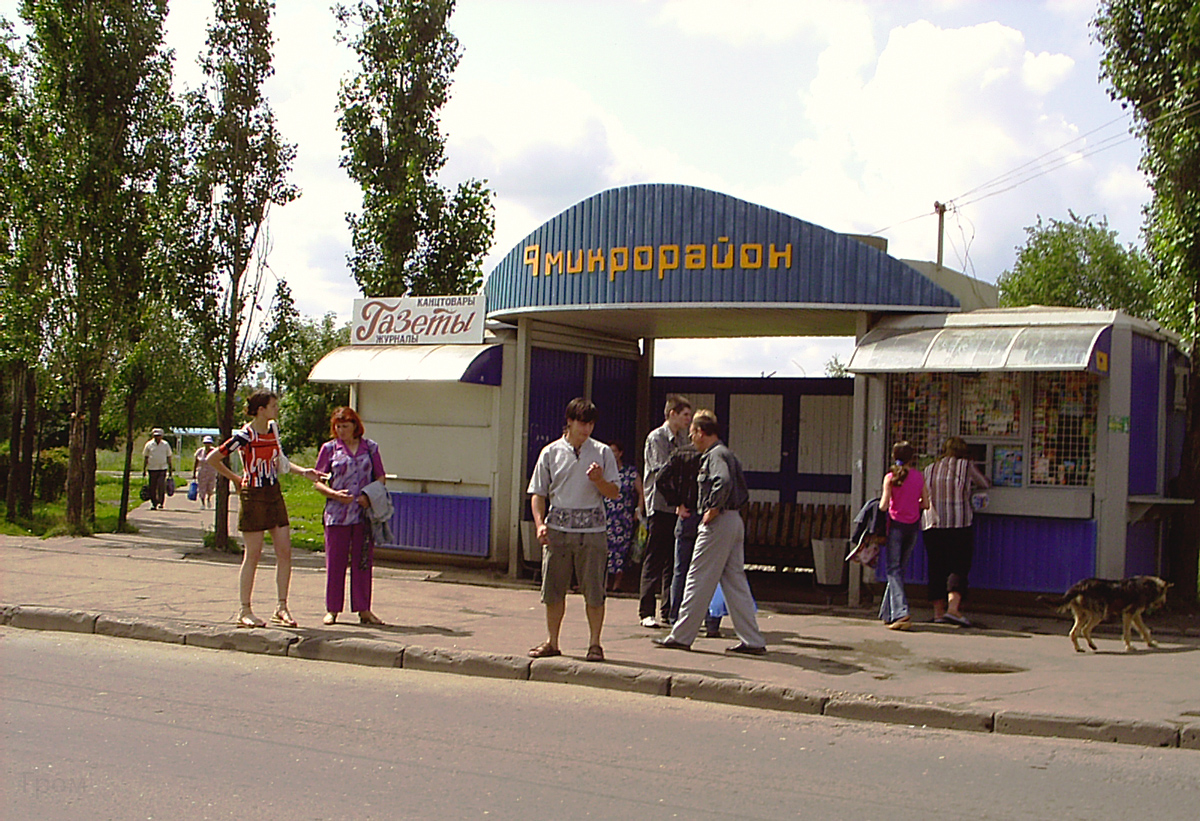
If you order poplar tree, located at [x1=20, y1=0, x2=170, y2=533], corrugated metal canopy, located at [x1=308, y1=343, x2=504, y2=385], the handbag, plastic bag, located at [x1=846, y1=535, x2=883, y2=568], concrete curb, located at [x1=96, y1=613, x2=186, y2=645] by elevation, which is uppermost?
poplar tree, located at [x1=20, y1=0, x2=170, y2=533]

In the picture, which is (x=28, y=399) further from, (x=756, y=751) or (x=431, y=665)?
(x=756, y=751)

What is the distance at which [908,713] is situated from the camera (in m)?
7.30

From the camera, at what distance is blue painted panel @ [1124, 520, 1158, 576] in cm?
1153

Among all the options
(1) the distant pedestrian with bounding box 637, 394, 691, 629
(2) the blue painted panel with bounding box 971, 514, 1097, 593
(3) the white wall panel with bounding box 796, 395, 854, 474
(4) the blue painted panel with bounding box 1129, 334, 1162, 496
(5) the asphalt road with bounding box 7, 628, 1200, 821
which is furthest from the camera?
(3) the white wall panel with bounding box 796, 395, 854, 474

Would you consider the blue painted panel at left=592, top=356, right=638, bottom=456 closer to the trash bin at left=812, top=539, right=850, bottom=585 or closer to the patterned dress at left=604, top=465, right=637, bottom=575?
the patterned dress at left=604, top=465, right=637, bottom=575

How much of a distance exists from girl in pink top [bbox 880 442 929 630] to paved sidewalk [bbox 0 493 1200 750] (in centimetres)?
27

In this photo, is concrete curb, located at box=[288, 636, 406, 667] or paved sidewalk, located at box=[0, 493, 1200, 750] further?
concrete curb, located at box=[288, 636, 406, 667]

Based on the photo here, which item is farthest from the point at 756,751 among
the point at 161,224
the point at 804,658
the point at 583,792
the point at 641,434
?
the point at 161,224

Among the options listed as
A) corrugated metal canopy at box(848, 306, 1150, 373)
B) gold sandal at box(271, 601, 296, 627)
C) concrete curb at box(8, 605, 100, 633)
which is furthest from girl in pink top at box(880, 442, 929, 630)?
concrete curb at box(8, 605, 100, 633)

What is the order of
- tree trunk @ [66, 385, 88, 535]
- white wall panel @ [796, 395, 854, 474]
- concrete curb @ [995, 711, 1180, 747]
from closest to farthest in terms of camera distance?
concrete curb @ [995, 711, 1180, 747] < white wall panel @ [796, 395, 854, 474] < tree trunk @ [66, 385, 88, 535]

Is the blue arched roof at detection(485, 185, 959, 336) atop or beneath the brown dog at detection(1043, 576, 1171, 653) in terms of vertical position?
atop

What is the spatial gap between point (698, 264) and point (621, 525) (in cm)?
303

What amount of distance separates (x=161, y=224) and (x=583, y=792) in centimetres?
1304

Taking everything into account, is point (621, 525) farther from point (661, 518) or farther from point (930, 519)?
point (930, 519)
